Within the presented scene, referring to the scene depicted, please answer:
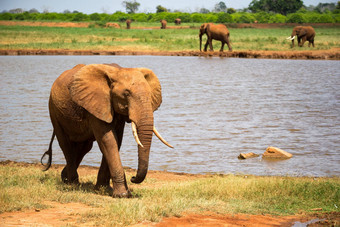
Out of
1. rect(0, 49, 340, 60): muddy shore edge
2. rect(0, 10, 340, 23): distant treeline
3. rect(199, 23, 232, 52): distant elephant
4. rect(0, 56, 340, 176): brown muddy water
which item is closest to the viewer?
rect(0, 56, 340, 176): brown muddy water

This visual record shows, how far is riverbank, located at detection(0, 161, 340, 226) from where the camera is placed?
674 cm

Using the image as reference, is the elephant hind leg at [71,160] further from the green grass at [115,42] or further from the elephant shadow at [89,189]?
the green grass at [115,42]

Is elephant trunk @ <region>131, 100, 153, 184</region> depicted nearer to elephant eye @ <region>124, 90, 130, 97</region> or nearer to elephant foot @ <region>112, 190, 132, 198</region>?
elephant eye @ <region>124, 90, 130, 97</region>

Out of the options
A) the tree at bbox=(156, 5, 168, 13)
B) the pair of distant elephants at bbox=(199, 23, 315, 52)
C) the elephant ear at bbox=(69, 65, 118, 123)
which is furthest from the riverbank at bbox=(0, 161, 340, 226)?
the tree at bbox=(156, 5, 168, 13)

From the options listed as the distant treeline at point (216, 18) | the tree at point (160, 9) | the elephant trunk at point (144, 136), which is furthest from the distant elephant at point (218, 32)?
the tree at point (160, 9)

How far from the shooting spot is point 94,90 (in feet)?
26.8

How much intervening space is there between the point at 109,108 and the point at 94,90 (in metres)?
0.36

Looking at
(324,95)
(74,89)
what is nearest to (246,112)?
(324,95)

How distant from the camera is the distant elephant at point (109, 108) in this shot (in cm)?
775

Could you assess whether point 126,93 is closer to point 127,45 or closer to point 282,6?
point 127,45

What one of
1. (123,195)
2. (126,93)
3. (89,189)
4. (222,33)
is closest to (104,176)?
(89,189)

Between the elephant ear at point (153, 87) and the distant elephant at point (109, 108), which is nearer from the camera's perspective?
the distant elephant at point (109, 108)

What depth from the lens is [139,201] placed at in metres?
7.49

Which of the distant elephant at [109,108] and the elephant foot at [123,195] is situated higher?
the distant elephant at [109,108]
